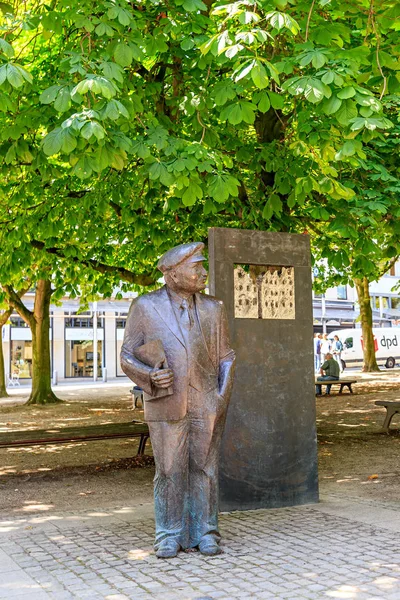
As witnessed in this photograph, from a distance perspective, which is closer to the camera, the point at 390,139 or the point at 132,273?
the point at 390,139

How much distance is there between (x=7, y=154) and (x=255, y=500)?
4.37m

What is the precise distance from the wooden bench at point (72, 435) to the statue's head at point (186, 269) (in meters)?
4.52

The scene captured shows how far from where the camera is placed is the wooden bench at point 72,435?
974cm

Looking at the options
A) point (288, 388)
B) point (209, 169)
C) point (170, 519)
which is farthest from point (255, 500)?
point (209, 169)

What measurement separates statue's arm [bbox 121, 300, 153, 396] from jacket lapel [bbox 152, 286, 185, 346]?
0.15 m

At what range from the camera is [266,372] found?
7.80m

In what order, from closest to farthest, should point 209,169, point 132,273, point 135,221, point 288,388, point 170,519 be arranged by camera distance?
point 170,519, point 209,169, point 288,388, point 135,221, point 132,273

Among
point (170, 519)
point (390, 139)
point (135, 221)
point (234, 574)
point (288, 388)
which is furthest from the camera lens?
point (135, 221)

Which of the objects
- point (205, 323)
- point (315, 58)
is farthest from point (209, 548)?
point (315, 58)

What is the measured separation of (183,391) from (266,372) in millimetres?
2079

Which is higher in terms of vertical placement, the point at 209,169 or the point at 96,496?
the point at 209,169

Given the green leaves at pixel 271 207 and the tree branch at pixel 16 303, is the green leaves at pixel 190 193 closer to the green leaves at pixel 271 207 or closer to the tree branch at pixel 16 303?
the green leaves at pixel 271 207

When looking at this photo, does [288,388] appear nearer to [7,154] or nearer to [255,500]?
[255,500]

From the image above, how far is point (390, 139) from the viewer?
34.8 ft
